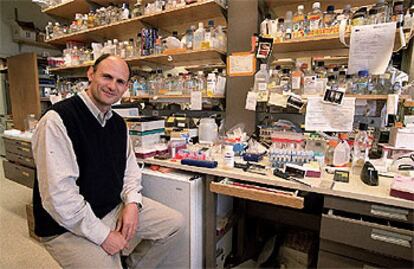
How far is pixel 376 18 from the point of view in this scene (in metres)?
1.35

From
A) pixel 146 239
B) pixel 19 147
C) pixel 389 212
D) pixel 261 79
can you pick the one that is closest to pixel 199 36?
pixel 261 79

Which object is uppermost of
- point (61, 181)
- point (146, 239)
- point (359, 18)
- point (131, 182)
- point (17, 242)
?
point (359, 18)

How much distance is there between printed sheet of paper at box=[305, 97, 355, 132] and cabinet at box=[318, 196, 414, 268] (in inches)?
25.2

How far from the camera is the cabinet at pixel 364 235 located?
0.89 meters

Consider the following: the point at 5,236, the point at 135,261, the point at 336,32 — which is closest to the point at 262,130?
the point at 336,32

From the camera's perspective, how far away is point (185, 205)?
1366mm

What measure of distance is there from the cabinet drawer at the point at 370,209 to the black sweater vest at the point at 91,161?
1.07 metres

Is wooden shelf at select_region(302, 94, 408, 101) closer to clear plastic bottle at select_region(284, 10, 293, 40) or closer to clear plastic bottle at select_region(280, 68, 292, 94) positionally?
clear plastic bottle at select_region(280, 68, 292, 94)

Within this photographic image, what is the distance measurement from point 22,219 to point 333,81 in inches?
120

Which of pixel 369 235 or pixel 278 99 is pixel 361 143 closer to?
pixel 278 99

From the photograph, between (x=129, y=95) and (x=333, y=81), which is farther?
(x=129, y=95)

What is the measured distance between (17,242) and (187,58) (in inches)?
83.7

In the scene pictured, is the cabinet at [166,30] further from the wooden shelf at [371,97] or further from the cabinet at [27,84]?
the wooden shelf at [371,97]

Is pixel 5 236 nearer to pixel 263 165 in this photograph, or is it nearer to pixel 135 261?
pixel 135 261
